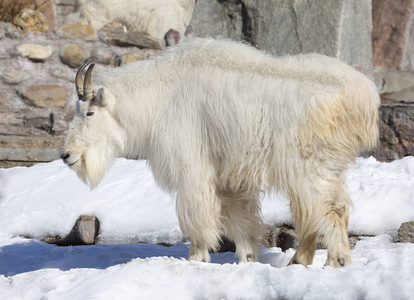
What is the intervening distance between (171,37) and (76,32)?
1.05 meters

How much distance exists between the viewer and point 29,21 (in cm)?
728

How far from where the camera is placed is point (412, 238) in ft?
14.7

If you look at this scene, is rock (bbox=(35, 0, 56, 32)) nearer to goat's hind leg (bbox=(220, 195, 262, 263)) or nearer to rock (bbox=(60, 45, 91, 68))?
rock (bbox=(60, 45, 91, 68))

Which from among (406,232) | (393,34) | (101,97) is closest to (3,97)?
(101,97)

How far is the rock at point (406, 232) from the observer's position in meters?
4.49

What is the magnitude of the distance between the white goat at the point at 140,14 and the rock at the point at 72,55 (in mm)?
849

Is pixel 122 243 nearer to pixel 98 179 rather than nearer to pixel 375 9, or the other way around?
pixel 98 179

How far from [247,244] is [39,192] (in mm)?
2443

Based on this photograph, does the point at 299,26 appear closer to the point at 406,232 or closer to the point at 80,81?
the point at 406,232

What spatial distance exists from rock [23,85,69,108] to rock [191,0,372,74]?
164cm

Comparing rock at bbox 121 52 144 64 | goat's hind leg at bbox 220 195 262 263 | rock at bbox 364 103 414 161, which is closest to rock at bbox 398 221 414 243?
goat's hind leg at bbox 220 195 262 263

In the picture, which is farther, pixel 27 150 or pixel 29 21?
pixel 29 21

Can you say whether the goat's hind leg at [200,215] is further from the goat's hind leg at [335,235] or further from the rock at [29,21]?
the rock at [29,21]

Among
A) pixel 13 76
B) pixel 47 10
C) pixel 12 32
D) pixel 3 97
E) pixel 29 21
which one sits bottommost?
pixel 3 97
